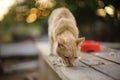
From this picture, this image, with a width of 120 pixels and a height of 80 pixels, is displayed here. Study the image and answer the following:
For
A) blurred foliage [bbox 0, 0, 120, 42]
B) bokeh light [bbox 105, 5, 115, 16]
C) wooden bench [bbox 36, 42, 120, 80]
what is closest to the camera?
wooden bench [bbox 36, 42, 120, 80]

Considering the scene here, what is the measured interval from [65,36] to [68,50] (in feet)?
0.99

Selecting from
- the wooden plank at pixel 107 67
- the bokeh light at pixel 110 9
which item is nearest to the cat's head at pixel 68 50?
the wooden plank at pixel 107 67

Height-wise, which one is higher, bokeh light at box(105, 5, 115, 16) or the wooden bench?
bokeh light at box(105, 5, 115, 16)

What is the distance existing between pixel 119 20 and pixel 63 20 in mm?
725

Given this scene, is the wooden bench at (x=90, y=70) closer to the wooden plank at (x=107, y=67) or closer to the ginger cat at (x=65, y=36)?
the wooden plank at (x=107, y=67)

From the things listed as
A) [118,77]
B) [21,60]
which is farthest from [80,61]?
[21,60]

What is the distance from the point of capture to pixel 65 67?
324 cm

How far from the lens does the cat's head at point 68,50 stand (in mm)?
3217

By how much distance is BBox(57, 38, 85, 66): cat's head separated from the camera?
3.22 metres

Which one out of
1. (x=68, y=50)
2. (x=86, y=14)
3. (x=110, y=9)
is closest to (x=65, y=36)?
(x=68, y=50)

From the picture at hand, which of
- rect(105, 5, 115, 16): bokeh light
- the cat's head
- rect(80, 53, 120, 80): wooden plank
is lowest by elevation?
rect(80, 53, 120, 80): wooden plank

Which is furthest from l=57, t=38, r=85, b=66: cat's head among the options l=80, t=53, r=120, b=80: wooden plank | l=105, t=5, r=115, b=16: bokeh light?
l=105, t=5, r=115, b=16: bokeh light

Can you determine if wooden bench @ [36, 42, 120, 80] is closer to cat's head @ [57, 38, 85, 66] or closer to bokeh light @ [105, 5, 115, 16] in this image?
cat's head @ [57, 38, 85, 66]

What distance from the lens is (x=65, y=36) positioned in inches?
137
